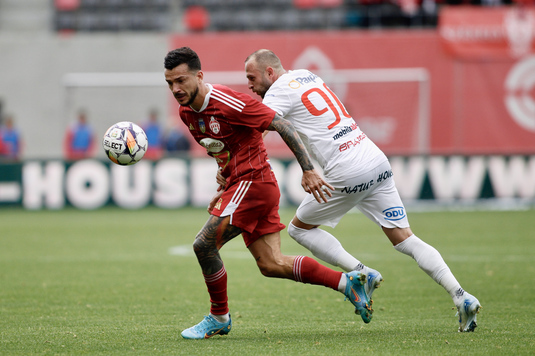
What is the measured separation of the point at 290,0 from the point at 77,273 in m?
15.5

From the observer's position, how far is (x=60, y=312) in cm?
624

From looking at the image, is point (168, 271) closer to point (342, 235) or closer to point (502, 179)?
point (342, 235)

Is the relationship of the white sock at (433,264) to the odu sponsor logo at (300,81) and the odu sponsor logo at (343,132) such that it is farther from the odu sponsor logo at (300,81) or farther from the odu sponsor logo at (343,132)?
the odu sponsor logo at (300,81)

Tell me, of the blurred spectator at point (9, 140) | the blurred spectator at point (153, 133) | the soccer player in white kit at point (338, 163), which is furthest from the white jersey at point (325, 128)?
the blurred spectator at point (9, 140)

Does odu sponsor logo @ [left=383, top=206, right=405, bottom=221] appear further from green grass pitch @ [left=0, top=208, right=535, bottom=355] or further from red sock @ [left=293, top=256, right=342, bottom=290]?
green grass pitch @ [left=0, top=208, right=535, bottom=355]

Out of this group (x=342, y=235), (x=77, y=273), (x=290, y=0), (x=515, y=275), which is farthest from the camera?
(x=290, y=0)

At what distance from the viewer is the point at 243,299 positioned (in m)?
7.01

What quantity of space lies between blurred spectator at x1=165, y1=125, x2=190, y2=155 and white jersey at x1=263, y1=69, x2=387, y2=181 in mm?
13315

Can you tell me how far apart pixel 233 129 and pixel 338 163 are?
908mm

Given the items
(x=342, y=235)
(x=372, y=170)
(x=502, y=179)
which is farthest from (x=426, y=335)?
(x=502, y=179)

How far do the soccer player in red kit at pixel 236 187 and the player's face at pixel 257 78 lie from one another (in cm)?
49

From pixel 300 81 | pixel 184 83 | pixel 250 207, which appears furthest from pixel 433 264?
pixel 184 83

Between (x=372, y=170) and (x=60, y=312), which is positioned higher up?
(x=372, y=170)

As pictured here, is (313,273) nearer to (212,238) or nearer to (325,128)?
(212,238)
